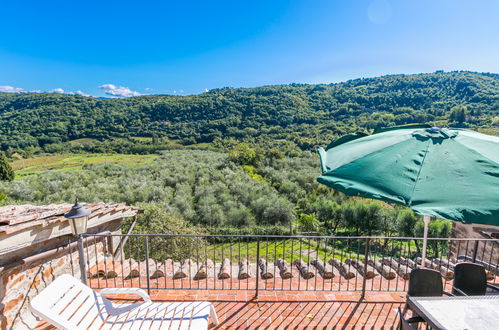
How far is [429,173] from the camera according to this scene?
2061mm

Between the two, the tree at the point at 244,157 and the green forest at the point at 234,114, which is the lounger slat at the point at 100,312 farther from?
the green forest at the point at 234,114

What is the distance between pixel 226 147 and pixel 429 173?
4538cm

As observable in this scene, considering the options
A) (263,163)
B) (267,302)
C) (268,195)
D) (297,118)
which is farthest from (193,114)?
(267,302)

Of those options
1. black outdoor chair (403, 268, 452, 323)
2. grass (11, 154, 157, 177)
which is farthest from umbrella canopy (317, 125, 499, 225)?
grass (11, 154, 157, 177)

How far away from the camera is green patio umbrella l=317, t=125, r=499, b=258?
1781 millimetres

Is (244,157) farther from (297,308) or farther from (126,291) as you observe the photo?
(126,291)

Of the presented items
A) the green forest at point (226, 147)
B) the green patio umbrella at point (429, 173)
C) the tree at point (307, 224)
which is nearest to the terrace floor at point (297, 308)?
the green patio umbrella at point (429, 173)

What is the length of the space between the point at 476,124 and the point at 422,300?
46815 mm

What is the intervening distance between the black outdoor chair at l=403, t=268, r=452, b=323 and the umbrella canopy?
1.35 meters

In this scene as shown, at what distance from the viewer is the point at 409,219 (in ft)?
55.0

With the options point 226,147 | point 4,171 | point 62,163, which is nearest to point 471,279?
point 4,171

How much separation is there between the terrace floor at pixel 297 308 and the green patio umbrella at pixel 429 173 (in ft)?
6.40

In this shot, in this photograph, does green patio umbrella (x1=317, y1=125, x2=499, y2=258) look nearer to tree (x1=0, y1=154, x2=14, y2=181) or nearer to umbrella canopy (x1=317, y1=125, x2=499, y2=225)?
umbrella canopy (x1=317, y1=125, x2=499, y2=225)

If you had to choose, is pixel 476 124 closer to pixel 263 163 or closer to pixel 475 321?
pixel 263 163
